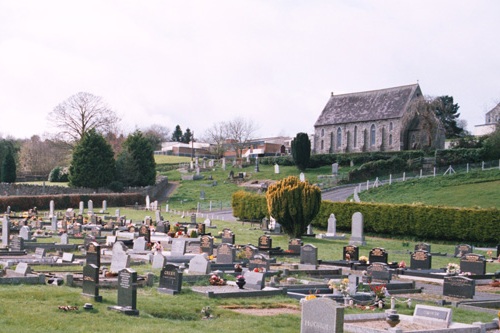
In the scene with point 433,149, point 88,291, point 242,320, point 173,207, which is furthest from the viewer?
point 433,149

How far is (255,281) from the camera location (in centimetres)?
2125

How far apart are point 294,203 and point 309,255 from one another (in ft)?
40.6

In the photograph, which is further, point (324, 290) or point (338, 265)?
point (338, 265)

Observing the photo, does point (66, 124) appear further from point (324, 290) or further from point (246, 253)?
point (324, 290)

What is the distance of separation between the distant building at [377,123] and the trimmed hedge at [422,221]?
4604 cm

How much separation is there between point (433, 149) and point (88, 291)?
7448cm

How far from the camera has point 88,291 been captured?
59.5ft

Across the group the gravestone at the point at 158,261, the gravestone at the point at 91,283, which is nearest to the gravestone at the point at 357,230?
the gravestone at the point at 158,261

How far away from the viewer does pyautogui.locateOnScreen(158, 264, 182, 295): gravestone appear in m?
20.0

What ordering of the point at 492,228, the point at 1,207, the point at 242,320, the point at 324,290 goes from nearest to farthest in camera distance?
1. the point at 242,320
2. the point at 324,290
3. the point at 492,228
4. the point at 1,207

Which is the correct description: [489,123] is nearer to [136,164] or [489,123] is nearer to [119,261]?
[136,164]

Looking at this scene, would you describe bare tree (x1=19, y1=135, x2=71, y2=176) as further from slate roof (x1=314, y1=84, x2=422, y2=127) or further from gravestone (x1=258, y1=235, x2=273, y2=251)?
gravestone (x1=258, y1=235, x2=273, y2=251)

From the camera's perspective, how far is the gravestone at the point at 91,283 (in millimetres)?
17844

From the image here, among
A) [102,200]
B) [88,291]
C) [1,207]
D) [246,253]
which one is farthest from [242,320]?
[102,200]
